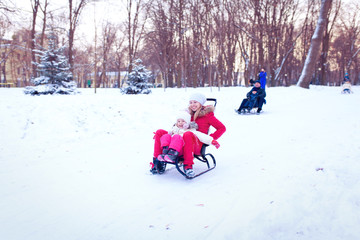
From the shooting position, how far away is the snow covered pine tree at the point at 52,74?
9.88 m

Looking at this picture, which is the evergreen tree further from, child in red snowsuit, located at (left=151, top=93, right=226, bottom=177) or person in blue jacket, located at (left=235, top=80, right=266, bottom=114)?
child in red snowsuit, located at (left=151, top=93, right=226, bottom=177)

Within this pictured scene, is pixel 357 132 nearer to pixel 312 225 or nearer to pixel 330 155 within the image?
pixel 330 155

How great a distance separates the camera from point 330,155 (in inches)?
157

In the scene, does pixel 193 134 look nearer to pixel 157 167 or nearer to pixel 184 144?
pixel 184 144

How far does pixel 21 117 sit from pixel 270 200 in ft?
20.5

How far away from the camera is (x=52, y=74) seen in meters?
10.1

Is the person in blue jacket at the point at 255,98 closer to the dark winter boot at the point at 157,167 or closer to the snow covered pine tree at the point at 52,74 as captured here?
the dark winter boot at the point at 157,167

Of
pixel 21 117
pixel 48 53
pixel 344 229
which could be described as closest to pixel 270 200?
pixel 344 229

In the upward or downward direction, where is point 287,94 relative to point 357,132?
upward

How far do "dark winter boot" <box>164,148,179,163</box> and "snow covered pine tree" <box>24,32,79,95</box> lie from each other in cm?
825

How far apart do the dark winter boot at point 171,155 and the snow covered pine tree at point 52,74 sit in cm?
825

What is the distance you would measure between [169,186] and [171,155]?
1.48 feet

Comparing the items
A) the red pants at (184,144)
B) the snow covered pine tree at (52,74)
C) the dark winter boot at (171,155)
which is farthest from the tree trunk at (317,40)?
the dark winter boot at (171,155)

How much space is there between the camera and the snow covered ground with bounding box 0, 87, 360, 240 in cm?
243
